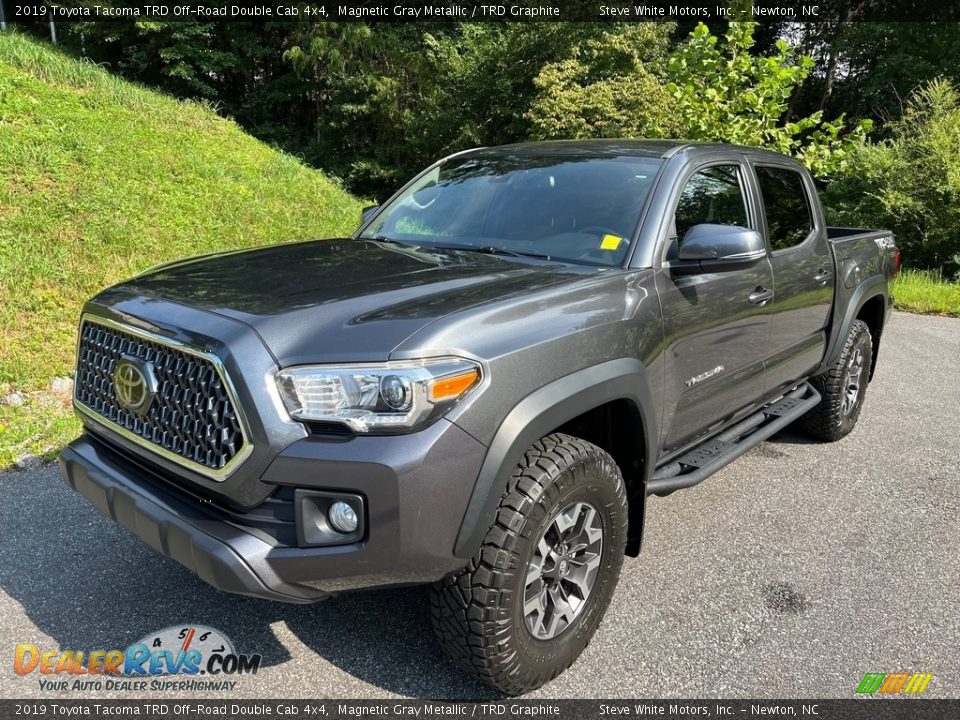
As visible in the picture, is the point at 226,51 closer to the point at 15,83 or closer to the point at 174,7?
the point at 174,7

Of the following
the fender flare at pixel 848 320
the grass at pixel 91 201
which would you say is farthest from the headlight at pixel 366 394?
the fender flare at pixel 848 320

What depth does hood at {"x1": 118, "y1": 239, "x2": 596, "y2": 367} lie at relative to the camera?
2.06m

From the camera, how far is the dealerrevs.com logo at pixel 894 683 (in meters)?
2.48

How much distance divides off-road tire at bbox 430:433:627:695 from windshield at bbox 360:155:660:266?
945 mm

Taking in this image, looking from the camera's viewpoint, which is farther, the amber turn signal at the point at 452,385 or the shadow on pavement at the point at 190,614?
the shadow on pavement at the point at 190,614

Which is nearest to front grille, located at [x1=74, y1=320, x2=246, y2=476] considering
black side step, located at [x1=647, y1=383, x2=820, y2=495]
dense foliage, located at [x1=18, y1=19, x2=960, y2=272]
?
black side step, located at [x1=647, y1=383, x2=820, y2=495]

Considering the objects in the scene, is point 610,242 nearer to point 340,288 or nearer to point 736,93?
point 340,288

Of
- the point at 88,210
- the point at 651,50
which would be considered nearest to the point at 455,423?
the point at 88,210

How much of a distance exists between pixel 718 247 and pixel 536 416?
1.15 meters

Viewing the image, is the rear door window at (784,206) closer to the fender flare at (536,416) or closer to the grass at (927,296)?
the fender flare at (536,416)

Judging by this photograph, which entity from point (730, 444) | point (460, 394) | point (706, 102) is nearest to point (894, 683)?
point (730, 444)

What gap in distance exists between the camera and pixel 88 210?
7.68m

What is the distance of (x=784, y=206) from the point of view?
4.15m

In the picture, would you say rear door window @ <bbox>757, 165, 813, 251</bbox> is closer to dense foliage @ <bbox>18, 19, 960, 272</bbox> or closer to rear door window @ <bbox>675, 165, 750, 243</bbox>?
rear door window @ <bbox>675, 165, 750, 243</bbox>
